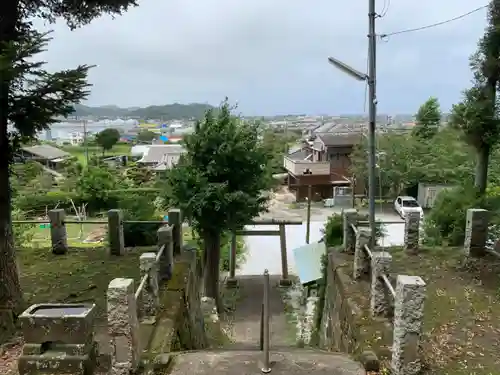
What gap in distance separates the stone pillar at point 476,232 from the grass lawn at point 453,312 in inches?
8.1

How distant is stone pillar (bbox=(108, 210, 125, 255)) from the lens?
8.22 metres

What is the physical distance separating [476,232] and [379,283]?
11.2ft

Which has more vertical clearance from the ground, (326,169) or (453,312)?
(326,169)

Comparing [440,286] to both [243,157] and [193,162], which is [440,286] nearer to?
[243,157]

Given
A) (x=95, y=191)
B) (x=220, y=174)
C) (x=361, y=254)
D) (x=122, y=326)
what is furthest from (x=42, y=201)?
(x=122, y=326)

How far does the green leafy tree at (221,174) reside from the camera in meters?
9.66

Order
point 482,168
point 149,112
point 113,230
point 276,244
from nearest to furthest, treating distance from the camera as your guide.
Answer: point 113,230 < point 482,168 < point 276,244 < point 149,112

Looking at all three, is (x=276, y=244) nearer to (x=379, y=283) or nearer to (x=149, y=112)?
(x=379, y=283)

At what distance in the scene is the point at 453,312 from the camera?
219 inches

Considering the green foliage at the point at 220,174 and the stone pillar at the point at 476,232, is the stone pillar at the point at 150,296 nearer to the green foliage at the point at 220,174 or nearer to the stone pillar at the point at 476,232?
the green foliage at the point at 220,174

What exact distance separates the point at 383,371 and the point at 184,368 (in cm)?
203

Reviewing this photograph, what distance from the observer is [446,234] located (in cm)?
1006

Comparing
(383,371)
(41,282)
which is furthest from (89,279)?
(383,371)

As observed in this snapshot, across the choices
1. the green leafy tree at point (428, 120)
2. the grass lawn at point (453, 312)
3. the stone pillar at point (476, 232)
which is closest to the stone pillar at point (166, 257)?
the grass lawn at point (453, 312)
